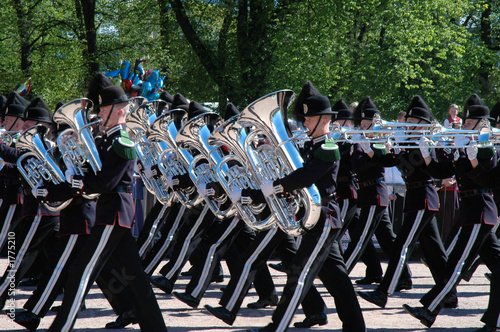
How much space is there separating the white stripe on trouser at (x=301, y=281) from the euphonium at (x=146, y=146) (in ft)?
9.26

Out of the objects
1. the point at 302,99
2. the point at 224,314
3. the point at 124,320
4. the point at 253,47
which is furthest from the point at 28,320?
the point at 253,47

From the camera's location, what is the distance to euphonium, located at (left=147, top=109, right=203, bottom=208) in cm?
680

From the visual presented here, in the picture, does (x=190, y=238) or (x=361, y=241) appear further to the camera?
(x=361, y=241)

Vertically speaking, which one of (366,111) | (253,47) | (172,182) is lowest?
(172,182)

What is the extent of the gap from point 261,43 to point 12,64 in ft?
33.9

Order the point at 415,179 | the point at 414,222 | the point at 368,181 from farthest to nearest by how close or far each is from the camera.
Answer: the point at 368,181 < the point at 415,179 < the point at 414,222

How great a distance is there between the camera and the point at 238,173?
5.38 metres

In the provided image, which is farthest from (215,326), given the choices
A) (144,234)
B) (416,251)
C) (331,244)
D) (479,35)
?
(479,35)

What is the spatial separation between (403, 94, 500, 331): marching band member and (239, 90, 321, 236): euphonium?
145 centimetres

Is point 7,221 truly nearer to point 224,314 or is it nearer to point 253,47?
point 224,314

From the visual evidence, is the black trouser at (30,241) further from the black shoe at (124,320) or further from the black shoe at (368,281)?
the black shoe at (368,281)

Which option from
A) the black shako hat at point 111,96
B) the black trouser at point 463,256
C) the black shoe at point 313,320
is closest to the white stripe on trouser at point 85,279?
the black shako hat at point 111,96

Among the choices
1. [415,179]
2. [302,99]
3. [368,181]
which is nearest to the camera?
[302,99]

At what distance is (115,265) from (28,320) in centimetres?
109
